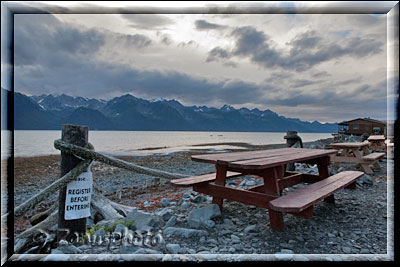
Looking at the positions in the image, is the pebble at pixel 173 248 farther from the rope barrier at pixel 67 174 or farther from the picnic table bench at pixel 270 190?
the rope barrier at pixel 67 174

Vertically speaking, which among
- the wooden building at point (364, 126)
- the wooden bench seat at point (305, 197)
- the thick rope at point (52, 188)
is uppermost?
the wooden building at point (364, 126)

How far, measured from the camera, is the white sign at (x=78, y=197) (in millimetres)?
2785

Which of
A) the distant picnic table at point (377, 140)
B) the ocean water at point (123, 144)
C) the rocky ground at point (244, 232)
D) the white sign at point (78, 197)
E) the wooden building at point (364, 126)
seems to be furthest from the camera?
the wooden building at point (364, 126)

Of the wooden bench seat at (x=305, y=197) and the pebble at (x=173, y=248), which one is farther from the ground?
the wooden bench seat at (x=305, y=197)

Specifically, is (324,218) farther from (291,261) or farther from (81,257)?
(81,257)

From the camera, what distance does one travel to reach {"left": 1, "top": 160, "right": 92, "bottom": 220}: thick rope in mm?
2543

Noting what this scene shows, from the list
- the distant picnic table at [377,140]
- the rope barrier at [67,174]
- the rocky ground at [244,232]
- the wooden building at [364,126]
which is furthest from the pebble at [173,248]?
the wooden building at [364,126]

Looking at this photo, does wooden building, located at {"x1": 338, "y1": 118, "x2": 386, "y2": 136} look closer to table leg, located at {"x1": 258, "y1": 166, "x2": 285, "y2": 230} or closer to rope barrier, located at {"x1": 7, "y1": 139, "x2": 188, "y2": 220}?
table leg, located at {"x1": 258, "y1": 166, "x2": 285, "y2": 230}

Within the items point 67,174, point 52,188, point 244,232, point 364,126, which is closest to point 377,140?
point 244,232

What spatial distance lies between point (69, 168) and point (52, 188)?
289 mm

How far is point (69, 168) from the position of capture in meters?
2.79

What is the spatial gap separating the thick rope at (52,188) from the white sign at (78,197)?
0.28 feet

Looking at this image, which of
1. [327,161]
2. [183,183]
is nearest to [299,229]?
[183,183]

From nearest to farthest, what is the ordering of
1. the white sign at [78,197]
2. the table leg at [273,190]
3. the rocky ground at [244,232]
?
1. the rocky ground at [244,232]
2. the white sign at [78,197]
3. the table leg at [273,190]
